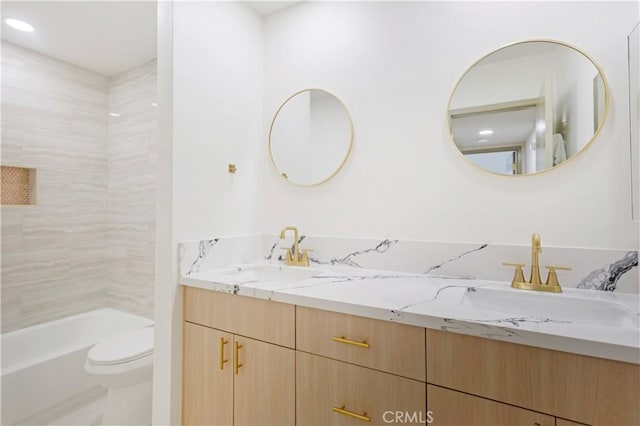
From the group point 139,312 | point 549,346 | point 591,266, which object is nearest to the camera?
point 549,346

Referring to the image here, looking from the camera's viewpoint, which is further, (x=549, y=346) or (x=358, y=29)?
(x=358, y=29)

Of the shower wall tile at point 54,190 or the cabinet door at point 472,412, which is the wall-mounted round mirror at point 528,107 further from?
the shower wall tile at point 54,190

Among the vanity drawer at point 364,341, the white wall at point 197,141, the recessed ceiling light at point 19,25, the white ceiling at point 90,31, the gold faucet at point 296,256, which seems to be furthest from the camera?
the recessed ceiling light at point 19,25

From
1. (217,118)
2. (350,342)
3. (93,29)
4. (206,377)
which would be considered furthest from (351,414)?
(93,29)

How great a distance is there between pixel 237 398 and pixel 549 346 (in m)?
1.19

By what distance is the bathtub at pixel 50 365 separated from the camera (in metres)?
1.89

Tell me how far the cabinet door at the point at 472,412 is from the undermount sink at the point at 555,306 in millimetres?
299

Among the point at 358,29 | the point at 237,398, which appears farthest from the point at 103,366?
the point at 358,29

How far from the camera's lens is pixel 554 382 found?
32.0 inches

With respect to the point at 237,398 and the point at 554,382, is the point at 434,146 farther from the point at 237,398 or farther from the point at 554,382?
the point at 237,398

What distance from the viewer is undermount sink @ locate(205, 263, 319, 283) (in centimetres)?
166

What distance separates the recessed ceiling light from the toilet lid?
2.24 m

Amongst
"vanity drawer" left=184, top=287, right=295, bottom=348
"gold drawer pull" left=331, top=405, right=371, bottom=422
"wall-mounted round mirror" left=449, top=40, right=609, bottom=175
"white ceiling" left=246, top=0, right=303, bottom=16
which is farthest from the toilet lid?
"white ceiling" left=246, top=0, right=303, bottom=16

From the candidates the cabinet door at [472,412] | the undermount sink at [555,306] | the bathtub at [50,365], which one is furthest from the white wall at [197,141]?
the undermount sink at [555,306]
